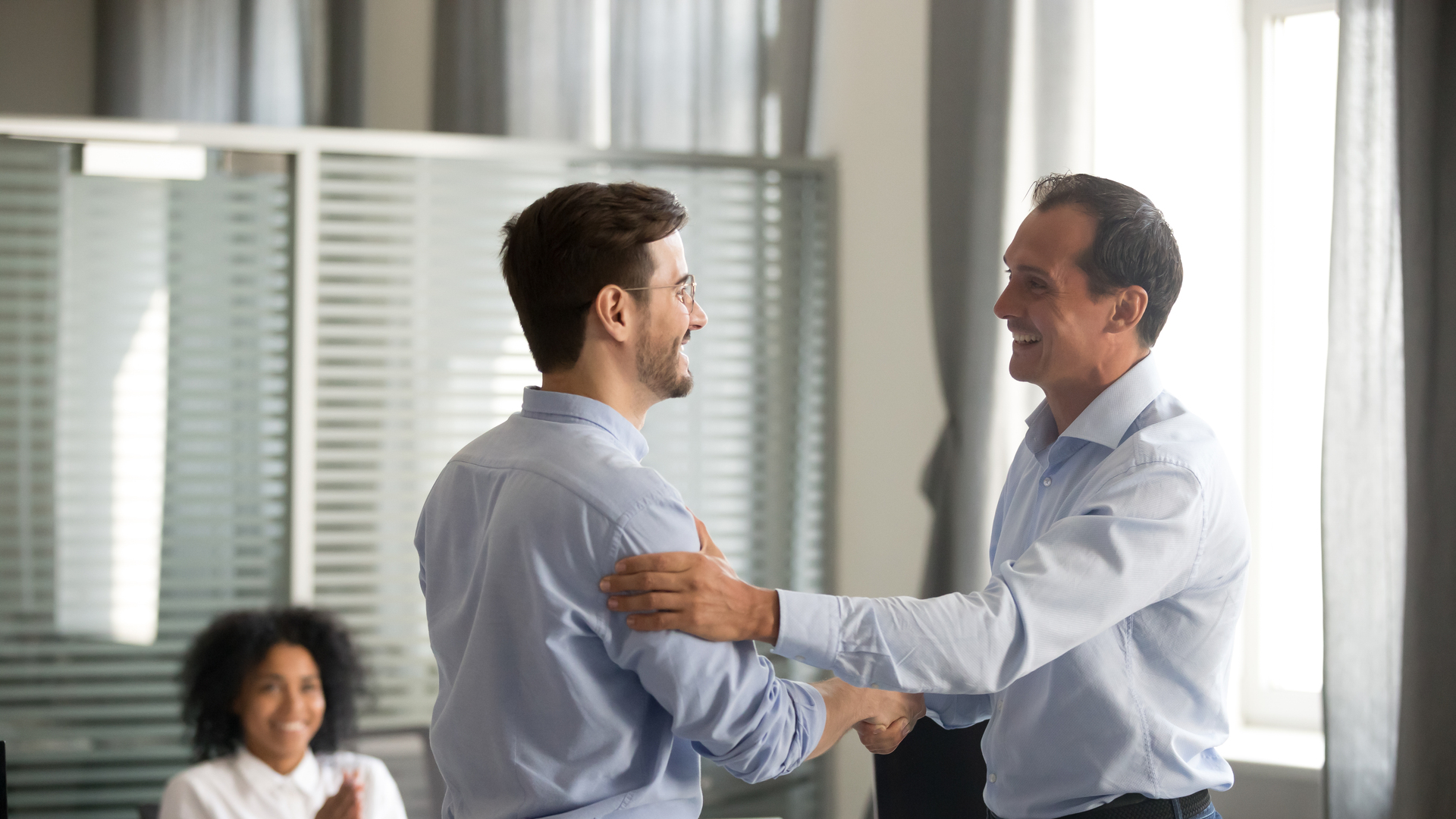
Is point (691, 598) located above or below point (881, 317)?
below

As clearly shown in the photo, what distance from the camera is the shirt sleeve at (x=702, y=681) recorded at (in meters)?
1.16

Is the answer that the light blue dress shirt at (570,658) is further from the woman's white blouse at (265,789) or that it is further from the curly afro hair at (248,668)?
the curly afro hair at (248,668)

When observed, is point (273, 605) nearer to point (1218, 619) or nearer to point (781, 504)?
point (781, 504)

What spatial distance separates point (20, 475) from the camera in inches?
115

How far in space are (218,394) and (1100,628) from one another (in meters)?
2.45

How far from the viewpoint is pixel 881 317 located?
3.34m

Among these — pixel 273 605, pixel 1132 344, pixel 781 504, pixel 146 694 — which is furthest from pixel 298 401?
pixel 1132 344

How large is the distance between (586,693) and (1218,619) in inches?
30.5

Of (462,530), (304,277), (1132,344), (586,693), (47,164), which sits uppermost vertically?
(47,164)

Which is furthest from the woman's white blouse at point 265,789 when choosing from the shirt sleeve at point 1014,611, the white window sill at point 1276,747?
the white window sill at point 1276,747

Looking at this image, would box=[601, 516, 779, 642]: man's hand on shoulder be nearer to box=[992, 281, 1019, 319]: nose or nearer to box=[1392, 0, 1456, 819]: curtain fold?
box=[992, 281, 1019, 319]: nose

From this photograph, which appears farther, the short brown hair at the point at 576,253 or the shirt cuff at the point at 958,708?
the shirt cuff at the point at 958,708

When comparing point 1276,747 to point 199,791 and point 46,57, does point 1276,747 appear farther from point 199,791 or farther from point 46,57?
point 46,57

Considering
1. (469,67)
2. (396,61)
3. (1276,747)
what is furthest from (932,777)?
(396,61)
